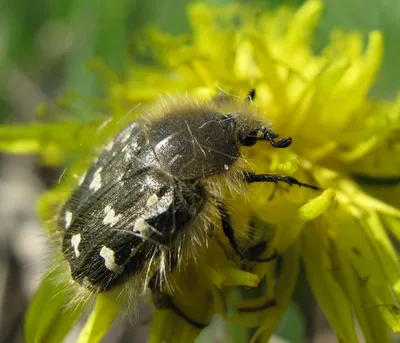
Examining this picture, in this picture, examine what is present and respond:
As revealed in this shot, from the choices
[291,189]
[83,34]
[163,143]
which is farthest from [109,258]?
[83,34]

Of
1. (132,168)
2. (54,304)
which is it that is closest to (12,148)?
(54,304)

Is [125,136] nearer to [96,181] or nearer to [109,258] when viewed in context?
[96,181]

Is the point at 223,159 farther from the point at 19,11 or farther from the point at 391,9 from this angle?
the point at 19,11

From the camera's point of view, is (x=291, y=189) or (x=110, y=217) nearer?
(x=110, y=217)

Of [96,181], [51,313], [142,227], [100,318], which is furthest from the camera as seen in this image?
[51,313]

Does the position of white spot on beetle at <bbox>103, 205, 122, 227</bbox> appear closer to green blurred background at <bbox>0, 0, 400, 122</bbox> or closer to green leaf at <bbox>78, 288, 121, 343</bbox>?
green leaf at <bbox>78, 288, 121, 343</bbox>

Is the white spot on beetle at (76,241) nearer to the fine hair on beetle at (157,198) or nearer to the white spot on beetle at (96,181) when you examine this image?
the fine hair on beetle at (157,198)

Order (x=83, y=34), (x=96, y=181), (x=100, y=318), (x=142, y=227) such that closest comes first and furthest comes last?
(x=142, y=227), (x=96, y=181), (x=100, y=318), (x=83, y=34)
